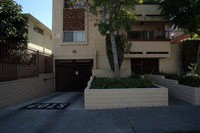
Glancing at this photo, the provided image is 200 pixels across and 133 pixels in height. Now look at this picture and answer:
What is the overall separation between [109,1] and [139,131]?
6416 mm

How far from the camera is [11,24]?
5465 millimetres

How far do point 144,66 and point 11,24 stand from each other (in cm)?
1036

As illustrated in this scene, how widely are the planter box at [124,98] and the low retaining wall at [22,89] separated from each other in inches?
159

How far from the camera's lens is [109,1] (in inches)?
231

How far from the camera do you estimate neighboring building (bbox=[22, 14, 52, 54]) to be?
33.5ft

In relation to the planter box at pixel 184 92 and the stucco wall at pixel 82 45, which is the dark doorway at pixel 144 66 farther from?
the planter box at pixel 184 92

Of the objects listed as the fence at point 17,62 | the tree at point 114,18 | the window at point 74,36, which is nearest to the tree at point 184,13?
the tree at point 114,18

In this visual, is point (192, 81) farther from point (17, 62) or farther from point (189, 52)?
point (17, 62)

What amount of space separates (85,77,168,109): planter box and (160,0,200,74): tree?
4709 mm

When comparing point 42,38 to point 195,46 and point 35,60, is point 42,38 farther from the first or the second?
point 195,46

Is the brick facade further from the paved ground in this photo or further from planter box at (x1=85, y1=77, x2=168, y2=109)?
the paved ground

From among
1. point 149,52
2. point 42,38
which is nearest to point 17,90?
point 42,38

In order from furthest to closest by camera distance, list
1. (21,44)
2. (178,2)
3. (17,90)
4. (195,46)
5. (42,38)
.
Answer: (42,38)
(195,46)
(178,2)
(21,44)
(17,90)

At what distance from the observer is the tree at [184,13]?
264 inches
